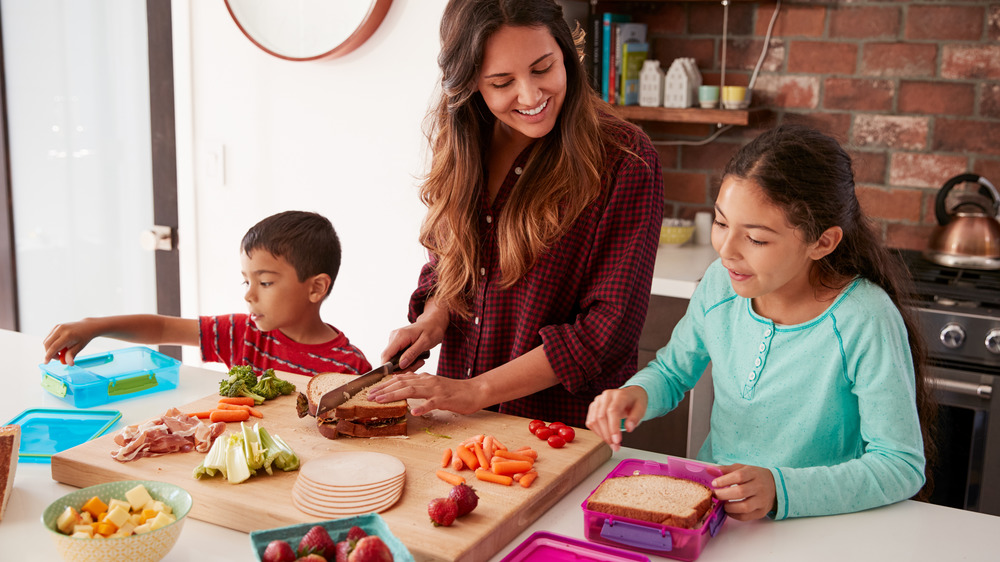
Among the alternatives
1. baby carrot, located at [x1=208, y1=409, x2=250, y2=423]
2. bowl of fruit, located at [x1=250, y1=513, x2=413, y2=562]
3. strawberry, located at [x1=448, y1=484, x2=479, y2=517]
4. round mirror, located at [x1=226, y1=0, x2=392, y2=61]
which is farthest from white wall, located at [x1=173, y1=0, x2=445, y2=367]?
bowl of fruit, located at [x1=250, y1=513, x2=413, y2=562]

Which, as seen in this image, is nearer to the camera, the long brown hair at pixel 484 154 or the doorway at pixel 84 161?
the long brown hair at pixel 484 154

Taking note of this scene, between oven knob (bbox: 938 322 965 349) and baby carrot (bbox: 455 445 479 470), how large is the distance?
1.61m

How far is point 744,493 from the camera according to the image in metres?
1.22

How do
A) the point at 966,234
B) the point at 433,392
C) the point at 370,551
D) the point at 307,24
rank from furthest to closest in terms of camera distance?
1. the point at 307,24
2. the point at 966,234
3. the point at 433,392
4. the point at 370,551

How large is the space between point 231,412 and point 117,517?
0.46m

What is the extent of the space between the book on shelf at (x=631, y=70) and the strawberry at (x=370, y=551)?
235cm

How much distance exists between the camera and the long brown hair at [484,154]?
1652 millimetres

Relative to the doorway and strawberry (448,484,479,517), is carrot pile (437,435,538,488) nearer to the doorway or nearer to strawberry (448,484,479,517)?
strawberry (448,484,479,517)

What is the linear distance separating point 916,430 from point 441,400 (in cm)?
77

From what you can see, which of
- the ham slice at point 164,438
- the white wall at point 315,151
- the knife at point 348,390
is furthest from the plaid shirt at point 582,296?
the white wall at point 315,151

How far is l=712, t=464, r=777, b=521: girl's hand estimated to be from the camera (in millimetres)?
1220

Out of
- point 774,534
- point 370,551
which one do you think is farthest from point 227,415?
point 774,534

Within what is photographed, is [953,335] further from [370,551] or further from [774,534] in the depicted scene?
[370,551]

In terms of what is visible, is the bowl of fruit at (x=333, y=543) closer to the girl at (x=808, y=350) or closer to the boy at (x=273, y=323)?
the girl at (x=808, y=350)
